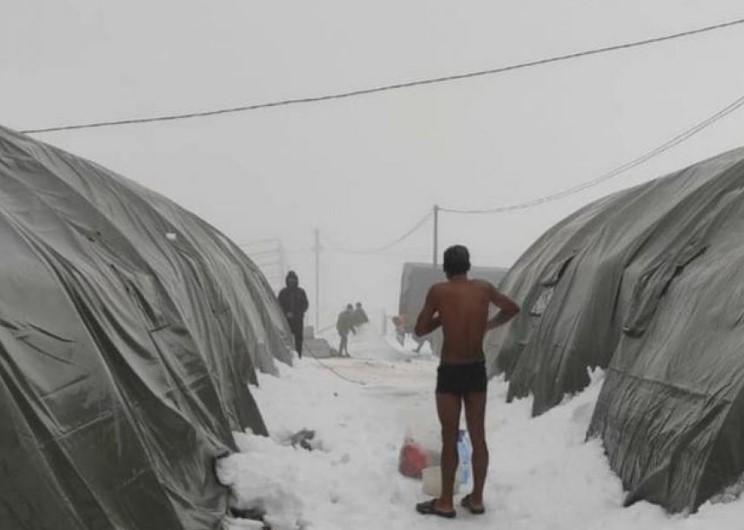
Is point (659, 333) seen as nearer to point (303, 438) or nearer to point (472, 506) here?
point (472, 506)

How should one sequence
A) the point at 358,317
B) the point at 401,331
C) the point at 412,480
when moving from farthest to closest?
the point at 401,331 → the point at 358,317 → the point at 412,480

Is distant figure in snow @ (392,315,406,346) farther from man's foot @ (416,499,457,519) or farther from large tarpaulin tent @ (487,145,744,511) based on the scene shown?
man's foot @ (416,499,457,519)

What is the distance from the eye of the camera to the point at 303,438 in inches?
261

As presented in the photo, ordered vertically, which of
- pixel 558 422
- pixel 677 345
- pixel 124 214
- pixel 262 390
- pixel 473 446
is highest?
pixel 124 214

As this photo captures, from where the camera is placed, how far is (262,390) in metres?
8.63

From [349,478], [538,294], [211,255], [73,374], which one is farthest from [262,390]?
[73,374]

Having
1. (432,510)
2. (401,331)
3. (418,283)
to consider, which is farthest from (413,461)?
(418,283)

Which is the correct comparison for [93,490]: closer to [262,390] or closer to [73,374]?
[73,374]

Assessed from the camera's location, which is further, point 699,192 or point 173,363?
point 699,192

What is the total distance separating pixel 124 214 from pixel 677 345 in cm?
494

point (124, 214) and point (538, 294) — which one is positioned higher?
point (124, 214)

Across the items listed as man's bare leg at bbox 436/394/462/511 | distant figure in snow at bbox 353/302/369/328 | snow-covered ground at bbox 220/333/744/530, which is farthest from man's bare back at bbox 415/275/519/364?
distant figure in snow at bbox 353/302/369/328

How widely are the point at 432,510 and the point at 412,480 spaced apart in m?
0.72

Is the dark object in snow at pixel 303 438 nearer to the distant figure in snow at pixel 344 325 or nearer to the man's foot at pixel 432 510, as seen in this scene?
the man's foot at pixel 432 510
